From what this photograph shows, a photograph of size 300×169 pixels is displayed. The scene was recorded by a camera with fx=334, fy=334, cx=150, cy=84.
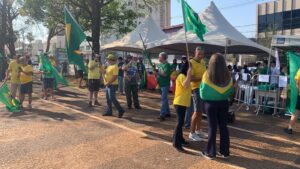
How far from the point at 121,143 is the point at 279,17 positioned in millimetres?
51847

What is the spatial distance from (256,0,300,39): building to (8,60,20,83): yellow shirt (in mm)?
41165

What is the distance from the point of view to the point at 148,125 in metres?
8.46

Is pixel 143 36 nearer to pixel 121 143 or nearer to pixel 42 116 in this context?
Result: pixel 42 116

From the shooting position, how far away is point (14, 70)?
11086 mm

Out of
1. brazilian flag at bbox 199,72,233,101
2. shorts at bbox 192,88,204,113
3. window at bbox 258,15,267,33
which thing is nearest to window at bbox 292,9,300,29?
window at bbox 258,15,267,33

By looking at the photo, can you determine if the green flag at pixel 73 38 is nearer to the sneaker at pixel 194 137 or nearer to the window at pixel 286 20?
the sneaker at pixel 194 137

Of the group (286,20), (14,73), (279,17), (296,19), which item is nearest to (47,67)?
(14,73)

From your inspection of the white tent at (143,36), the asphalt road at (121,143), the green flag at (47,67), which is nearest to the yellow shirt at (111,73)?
the asphalt road at (121,143)

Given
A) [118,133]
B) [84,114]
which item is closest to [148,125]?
[118,133]

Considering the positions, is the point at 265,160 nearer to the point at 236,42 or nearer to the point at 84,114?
the point at 84,114

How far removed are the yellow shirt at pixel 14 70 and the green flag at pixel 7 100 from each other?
0.63 meters

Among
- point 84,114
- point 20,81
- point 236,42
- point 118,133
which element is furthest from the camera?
point 236,42

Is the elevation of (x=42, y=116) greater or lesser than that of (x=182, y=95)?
lesser

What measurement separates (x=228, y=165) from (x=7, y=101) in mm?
7642
